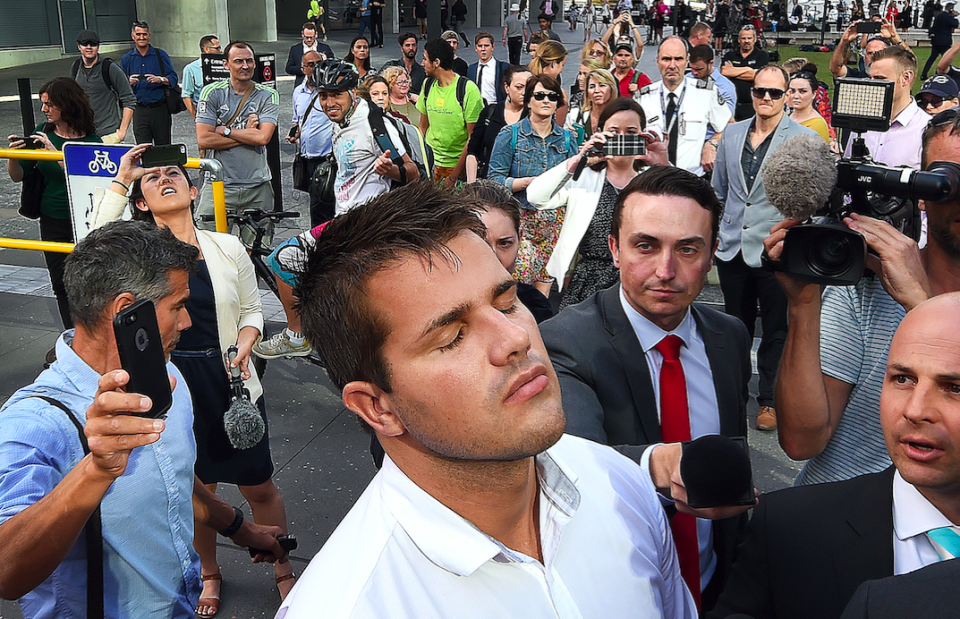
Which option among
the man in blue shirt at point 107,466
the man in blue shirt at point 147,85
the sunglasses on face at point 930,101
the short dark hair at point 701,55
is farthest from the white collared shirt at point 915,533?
the man in blue shirt at point 147,85

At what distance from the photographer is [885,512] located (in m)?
1.91

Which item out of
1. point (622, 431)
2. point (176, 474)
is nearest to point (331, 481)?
point (176, 474)

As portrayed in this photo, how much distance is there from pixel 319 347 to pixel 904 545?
1367 millimetres

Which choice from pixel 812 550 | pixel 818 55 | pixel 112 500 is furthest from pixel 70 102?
pixel 818 55

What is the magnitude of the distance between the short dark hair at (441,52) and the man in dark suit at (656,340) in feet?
21.4

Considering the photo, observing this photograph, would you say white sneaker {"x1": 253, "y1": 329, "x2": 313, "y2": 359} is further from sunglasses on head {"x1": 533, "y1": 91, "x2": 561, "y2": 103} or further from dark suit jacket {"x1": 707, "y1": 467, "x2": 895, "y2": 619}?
dark suit jacket {"x1": 707, "y1": 467, "x2": 895, "y2": 619}

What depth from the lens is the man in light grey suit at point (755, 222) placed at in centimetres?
555

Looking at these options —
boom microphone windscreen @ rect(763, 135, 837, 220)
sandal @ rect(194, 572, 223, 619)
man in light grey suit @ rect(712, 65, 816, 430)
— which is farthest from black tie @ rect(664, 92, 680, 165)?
sandal @ rect(194, 572, 223, 619)

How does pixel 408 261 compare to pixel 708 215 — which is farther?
pixel 708 215

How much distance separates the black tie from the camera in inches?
276

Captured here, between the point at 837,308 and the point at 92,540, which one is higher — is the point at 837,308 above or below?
above

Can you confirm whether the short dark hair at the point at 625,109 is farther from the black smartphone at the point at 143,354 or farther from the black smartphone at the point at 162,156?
the black smartphone at the point at 143,354

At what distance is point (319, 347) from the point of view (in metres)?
1.65

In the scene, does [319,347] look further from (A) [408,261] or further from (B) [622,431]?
(B) [622,431]
